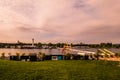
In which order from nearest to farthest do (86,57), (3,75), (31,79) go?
1. (31,79)
2. (3,75)
3. (86,57)

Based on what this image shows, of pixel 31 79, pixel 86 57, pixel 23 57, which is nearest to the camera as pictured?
pixel 31 79

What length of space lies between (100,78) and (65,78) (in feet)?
10.7

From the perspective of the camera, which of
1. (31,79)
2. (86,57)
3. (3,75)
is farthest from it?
(86,57)

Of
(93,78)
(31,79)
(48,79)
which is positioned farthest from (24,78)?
(93,78)

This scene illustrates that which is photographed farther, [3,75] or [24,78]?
[3,75]

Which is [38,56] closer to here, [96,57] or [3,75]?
[96,57]

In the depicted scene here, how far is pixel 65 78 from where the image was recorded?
19609mm

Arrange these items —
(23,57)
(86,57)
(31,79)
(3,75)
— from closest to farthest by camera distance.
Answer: (31,79) < (3,75) < (23,57) < (86,57)

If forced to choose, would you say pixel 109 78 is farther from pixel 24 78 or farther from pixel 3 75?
pixel 3 75

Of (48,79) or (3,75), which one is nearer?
(48,79)

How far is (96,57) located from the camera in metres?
49.4

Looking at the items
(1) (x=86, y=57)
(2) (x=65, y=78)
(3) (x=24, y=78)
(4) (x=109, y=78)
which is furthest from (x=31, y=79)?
(1) (x=86, y=57)

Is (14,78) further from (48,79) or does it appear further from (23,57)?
(23,57)

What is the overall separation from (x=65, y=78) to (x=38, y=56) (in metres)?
26.7
